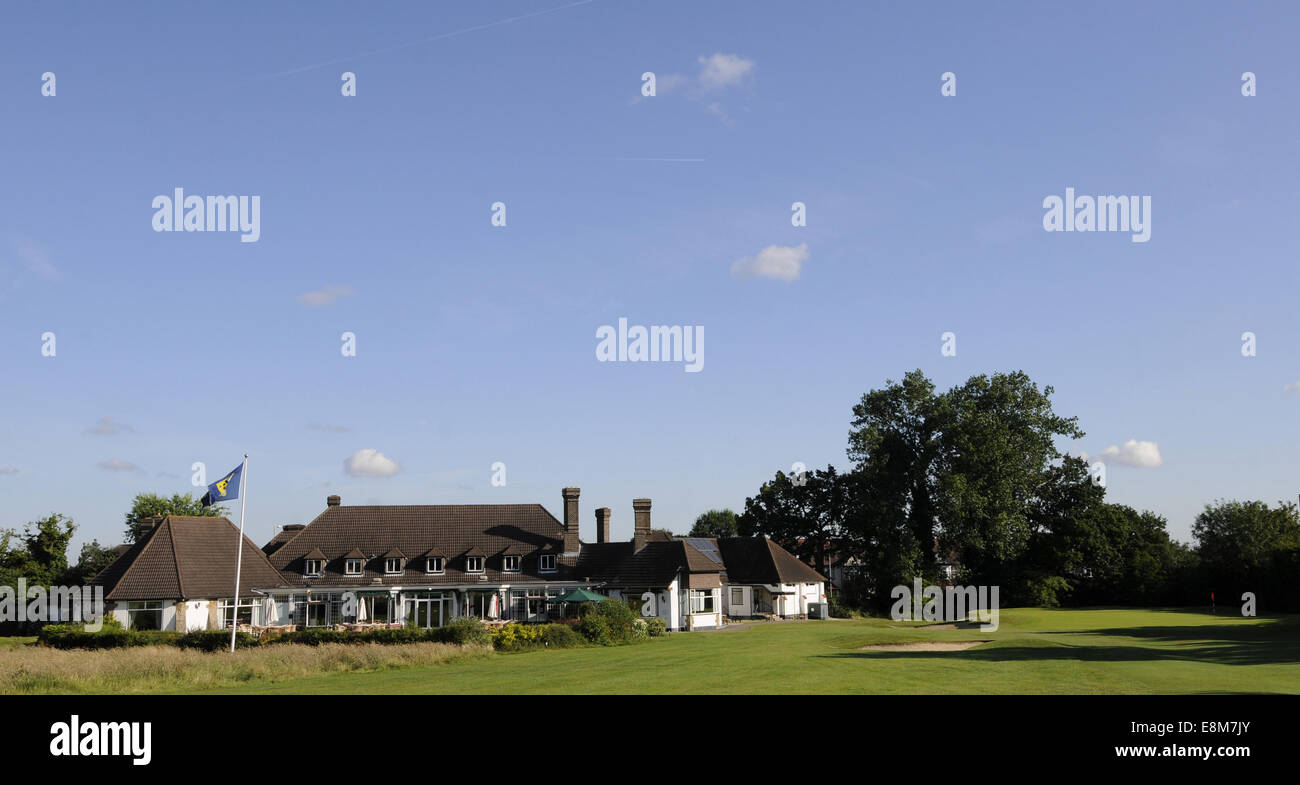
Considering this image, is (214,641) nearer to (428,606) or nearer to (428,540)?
(428,606)

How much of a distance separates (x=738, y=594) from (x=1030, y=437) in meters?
25.0

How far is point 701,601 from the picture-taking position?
192 ft

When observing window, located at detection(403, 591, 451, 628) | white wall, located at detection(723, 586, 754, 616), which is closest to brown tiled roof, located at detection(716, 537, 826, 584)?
white wall, located at detection(723, 586, 754, 616)

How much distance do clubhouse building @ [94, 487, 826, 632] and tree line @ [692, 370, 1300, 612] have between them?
1024 cm

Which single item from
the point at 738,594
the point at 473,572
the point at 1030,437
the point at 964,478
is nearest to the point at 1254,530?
the point at 1030,437

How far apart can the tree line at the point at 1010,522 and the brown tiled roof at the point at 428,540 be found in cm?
2483

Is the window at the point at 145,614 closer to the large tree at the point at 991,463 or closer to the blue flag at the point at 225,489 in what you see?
the blue flag at the point at 225,489

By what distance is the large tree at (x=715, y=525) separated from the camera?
13950 centimetres

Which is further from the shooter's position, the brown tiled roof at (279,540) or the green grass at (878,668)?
the brown tiled roof at (279,540)

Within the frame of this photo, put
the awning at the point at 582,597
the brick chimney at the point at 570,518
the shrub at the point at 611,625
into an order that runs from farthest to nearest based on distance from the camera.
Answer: the brick chimney at the point at 570,518
the awning at the point at 582,597
the shrub at the point at 611,625

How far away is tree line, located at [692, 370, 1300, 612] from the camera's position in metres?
68.3

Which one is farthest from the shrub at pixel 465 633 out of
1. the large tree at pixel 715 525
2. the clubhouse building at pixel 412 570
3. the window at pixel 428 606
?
the large tree at pixel 715 525
